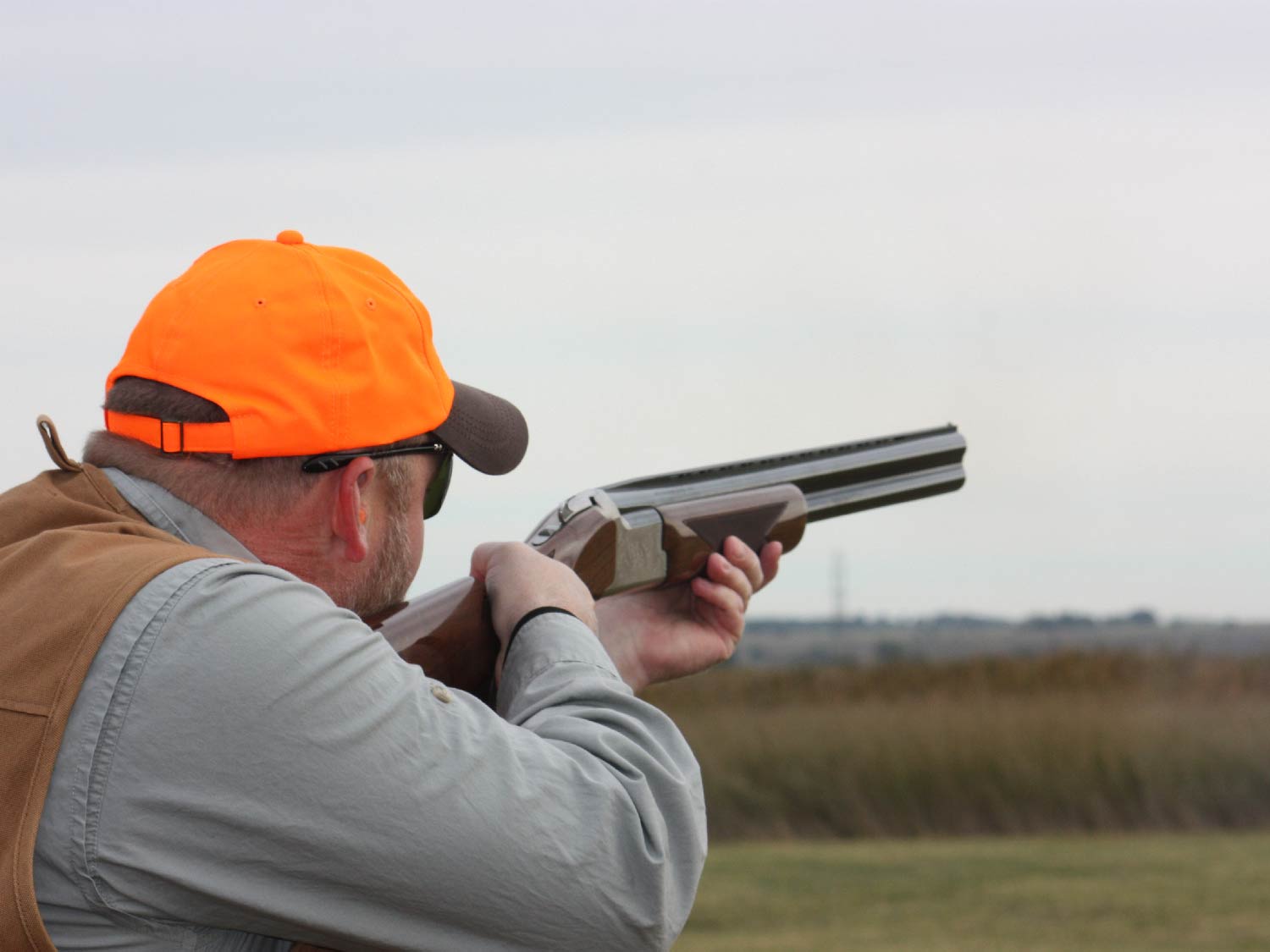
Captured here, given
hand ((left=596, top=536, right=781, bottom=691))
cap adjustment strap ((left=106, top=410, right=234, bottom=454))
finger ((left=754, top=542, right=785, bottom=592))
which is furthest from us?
finger ((left=754, top=542, right=785, bottom=592))

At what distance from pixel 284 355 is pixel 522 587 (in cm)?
54

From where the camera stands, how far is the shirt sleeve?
1894 mm

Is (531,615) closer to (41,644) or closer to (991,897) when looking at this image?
(41,644)

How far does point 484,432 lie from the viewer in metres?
2.67

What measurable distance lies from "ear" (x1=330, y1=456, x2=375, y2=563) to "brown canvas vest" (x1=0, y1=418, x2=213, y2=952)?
28 cm

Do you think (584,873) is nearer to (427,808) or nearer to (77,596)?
(427,808)

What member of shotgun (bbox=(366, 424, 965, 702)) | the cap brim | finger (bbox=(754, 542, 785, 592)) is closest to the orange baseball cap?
the cap brim

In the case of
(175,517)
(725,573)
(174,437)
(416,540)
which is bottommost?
(725,573)

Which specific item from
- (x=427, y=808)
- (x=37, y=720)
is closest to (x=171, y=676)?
(x=37, y=720)

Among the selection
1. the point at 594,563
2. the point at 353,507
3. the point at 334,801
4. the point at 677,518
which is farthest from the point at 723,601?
the point at 334,801

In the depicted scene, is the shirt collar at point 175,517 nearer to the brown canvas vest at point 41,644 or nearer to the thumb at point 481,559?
the brown canvas vest at point 41,644

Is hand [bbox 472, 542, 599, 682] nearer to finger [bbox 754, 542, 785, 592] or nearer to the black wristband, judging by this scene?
the black wristband

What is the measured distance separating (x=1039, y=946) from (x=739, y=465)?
6740 millimetres

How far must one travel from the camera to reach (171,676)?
1894 millimetres
